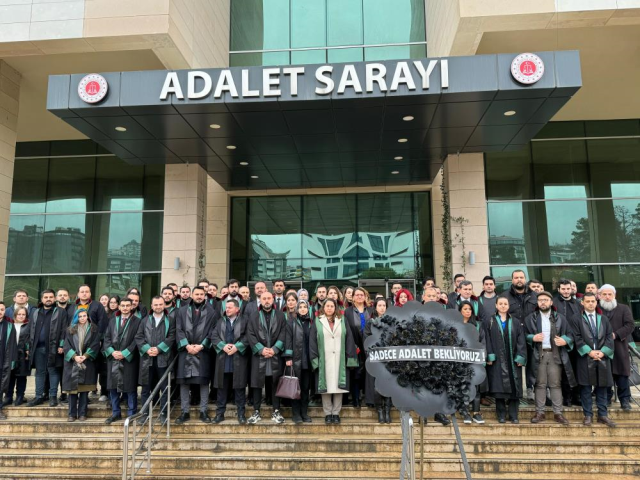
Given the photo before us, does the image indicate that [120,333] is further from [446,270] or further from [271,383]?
[446,270]

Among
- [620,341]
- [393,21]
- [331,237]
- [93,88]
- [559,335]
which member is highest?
[393,21]

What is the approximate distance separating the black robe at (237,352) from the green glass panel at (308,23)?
1152cm

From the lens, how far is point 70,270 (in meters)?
16.4

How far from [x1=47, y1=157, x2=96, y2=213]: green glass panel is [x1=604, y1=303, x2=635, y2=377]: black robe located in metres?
15.4

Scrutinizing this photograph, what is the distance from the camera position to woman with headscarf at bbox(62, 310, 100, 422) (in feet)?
24.3

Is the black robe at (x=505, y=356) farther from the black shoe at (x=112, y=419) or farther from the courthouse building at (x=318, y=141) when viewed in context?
the black shoe at (x=112, y=419)

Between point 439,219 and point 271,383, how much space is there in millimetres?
9857

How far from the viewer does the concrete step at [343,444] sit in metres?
6.47

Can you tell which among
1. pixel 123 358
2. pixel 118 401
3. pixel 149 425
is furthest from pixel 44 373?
pixel 149 425

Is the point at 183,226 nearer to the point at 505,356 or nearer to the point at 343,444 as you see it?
the point at 343,444

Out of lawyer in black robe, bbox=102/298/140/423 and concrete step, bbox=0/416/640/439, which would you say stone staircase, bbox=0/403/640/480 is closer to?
concrete step, bbox=0/416/640/439

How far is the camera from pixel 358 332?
301 inches

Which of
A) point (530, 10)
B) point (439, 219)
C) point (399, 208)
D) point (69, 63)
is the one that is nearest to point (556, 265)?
point (439, 219)

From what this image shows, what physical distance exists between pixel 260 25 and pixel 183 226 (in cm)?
739
